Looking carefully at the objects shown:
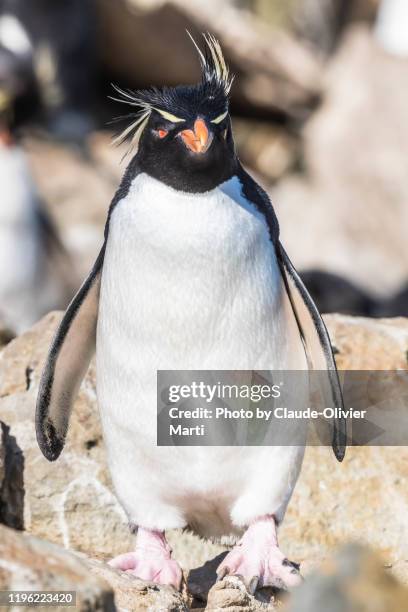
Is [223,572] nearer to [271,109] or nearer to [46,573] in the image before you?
[46,573]

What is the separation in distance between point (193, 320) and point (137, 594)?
0.77 metres

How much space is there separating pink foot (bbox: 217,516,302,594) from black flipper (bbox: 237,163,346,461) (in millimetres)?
355

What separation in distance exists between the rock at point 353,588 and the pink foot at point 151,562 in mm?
1397

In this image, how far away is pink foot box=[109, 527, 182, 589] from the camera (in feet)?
10.8

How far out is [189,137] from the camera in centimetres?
316

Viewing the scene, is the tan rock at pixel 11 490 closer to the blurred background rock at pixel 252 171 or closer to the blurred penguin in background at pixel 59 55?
the blurred background rock at pixel 252 171

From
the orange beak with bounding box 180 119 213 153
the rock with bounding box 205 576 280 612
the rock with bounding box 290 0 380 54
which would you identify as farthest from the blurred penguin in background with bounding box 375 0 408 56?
the rock with bounding box 205 576 280 612

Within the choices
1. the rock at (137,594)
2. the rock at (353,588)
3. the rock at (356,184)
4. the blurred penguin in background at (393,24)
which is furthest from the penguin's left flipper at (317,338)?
the blurred penguin in background at (393,24)

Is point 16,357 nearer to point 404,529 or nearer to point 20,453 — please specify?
point 20,453

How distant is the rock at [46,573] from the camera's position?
2.29 metres

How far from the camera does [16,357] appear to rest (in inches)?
164

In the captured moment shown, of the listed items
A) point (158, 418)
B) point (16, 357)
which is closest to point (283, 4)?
point (16, 357)

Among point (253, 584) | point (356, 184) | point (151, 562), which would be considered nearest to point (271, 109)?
point (356, 184)

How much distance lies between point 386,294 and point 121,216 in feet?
17.4
